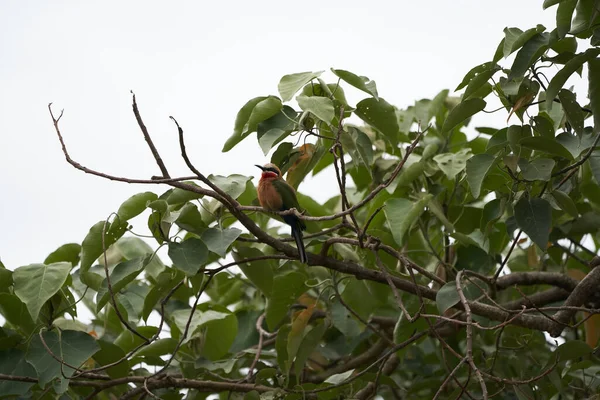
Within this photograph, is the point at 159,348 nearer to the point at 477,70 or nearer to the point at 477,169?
the point at 477,169

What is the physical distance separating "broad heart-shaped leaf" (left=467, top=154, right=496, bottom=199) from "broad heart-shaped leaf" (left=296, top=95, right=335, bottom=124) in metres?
0.60

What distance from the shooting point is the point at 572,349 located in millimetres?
3111

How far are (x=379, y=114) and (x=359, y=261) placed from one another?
2.55ft

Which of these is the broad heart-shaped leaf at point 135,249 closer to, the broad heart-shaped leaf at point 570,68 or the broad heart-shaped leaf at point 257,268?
the broad heart-shaped leaf at point 257,268

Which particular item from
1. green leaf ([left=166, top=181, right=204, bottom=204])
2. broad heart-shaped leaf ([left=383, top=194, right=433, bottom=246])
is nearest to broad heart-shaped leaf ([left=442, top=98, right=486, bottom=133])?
broad heart-shaped leaf ([left=383, top=194, right=433, bottom=246])

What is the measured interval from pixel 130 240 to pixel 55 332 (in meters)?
0.78

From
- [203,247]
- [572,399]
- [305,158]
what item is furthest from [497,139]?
[572,399]

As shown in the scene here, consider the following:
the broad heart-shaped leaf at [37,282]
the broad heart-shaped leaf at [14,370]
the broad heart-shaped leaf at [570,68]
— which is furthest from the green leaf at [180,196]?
the broad heart-shaped leaf at [570,68]

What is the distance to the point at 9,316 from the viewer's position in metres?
3.18

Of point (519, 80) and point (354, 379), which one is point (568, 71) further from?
point (354, 379)

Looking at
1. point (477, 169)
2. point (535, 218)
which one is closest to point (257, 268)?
point (477, 169)

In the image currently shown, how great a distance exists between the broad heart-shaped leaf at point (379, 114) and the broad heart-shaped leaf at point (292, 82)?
0.81 ft

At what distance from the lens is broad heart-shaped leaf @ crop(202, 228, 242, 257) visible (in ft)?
8.97

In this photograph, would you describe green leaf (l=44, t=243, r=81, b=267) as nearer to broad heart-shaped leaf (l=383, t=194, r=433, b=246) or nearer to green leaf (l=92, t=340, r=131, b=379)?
green leaf (l=92, t=340, r=131, b=379)
